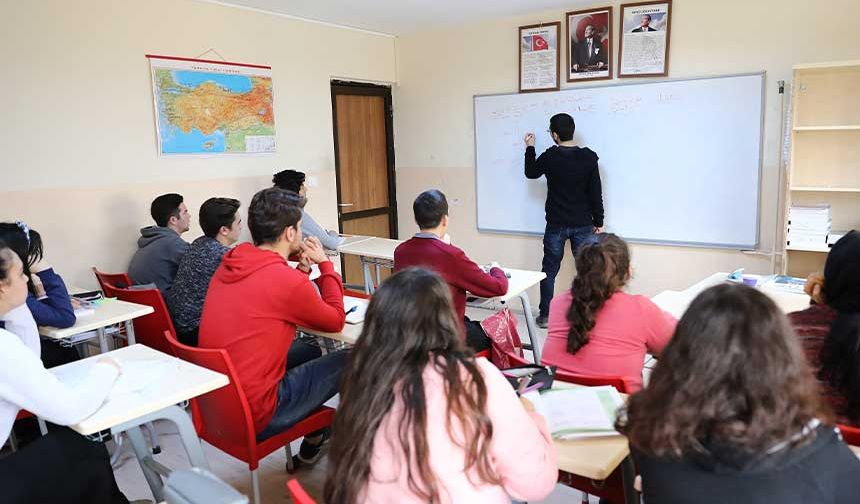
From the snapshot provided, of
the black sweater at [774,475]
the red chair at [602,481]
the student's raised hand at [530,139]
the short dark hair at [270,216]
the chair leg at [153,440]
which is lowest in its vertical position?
the chair leg at [153,440]

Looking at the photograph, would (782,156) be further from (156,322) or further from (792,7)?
(156,322)

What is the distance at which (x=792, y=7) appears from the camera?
4.09 metres

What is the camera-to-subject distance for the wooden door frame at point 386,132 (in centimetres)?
561

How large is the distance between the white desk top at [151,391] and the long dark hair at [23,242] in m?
0.86

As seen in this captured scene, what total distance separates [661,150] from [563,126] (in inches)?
28.8

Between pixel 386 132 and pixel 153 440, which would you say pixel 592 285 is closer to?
pixel 153 440

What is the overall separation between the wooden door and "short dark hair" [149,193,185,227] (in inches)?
79.0

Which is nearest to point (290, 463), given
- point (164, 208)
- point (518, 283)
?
point (518, 283)

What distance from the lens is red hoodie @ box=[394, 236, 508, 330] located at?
9.50 ft

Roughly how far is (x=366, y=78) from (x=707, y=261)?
10.5 ft

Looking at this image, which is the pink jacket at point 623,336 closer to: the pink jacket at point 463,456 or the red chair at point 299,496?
the pink jacket at point 463,456

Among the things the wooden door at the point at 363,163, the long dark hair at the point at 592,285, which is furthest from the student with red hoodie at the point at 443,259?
the wooden door at the point at 363,163

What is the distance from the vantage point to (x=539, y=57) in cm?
511

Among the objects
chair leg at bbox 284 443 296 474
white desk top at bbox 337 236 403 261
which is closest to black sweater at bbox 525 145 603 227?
white desk top at bbox 337 236 403 261
